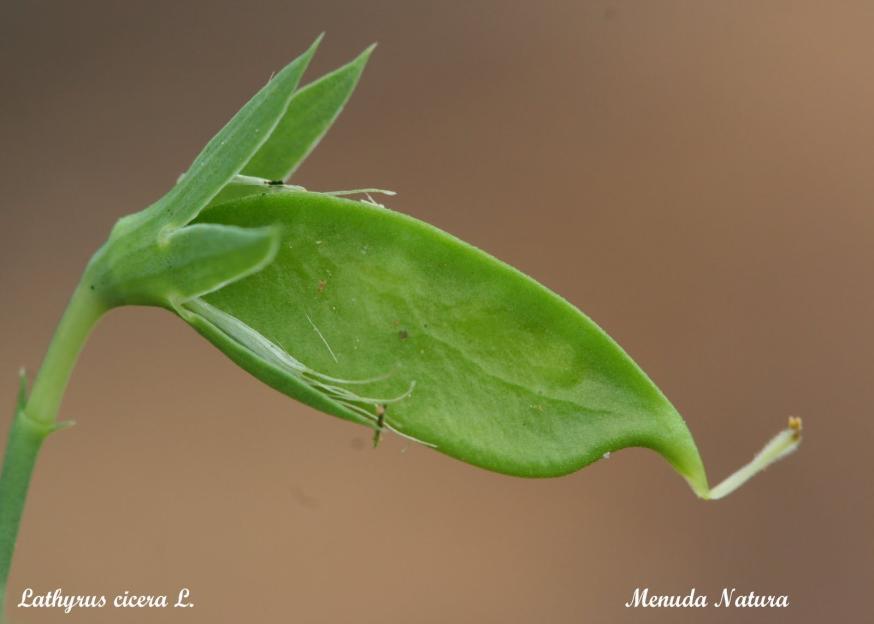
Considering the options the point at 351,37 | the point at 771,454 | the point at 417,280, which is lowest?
the point at 771,454

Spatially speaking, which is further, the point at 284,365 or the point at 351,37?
the point at 351,37

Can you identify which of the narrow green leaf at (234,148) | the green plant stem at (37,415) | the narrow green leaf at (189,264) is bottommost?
the green plant stem at (37,415)

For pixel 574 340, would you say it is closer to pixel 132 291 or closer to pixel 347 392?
pixel 347 392

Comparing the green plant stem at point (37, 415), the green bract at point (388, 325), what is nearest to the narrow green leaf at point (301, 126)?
the green bract at point (388, 325)

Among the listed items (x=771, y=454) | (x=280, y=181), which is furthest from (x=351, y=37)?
(x=771, y=454)

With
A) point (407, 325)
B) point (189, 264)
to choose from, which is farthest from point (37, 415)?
point (407, 325)

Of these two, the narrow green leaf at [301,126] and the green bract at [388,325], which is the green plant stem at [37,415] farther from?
the narrow green leaf at [301,126]
